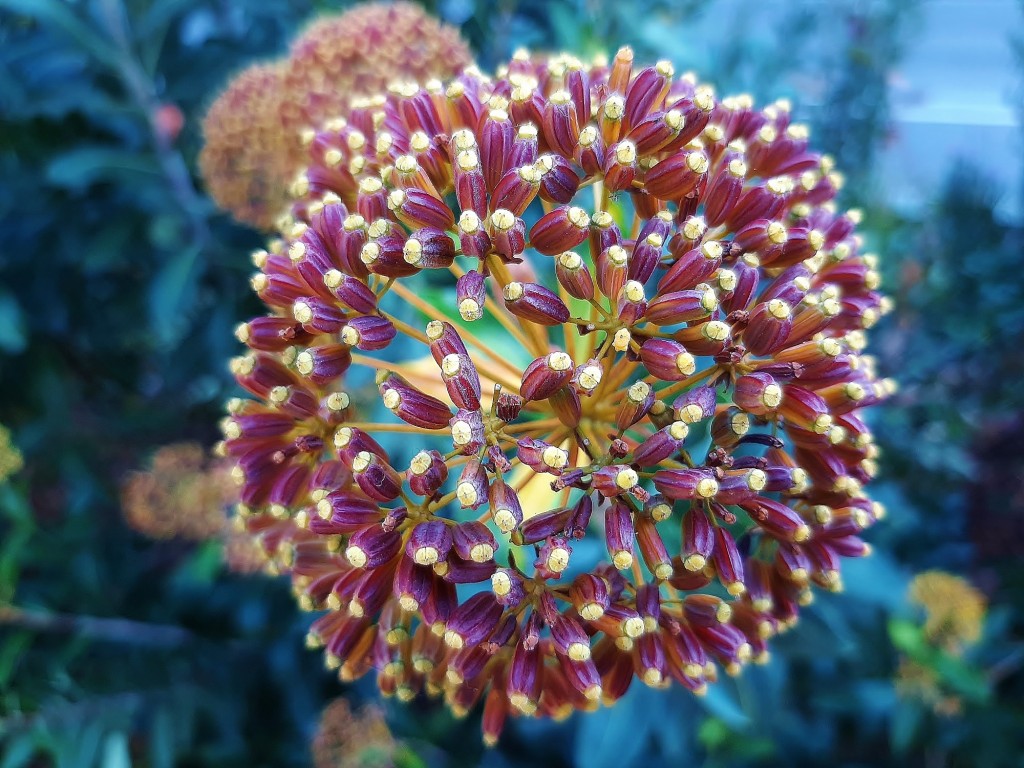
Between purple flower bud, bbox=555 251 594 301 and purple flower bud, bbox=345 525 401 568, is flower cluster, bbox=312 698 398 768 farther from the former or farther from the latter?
purple flower bud, bbox=555 251 594 301

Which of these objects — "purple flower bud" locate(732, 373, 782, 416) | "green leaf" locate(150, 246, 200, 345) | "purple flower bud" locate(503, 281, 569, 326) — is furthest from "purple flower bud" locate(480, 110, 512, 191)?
"green leaf" locate(150, 246, 200, 345)

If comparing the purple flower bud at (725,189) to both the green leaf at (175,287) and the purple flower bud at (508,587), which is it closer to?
the purple flower bud at (508,587)

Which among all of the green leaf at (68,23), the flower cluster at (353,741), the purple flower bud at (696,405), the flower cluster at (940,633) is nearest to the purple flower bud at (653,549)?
the purple flower bud at (696,405)

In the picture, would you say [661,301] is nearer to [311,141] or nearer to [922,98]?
[311,141]

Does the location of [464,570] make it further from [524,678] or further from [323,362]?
[323,362]

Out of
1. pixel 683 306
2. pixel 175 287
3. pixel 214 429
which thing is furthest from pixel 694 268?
pixel 214 429

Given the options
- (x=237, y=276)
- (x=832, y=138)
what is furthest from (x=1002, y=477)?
(x=237, y=276)
